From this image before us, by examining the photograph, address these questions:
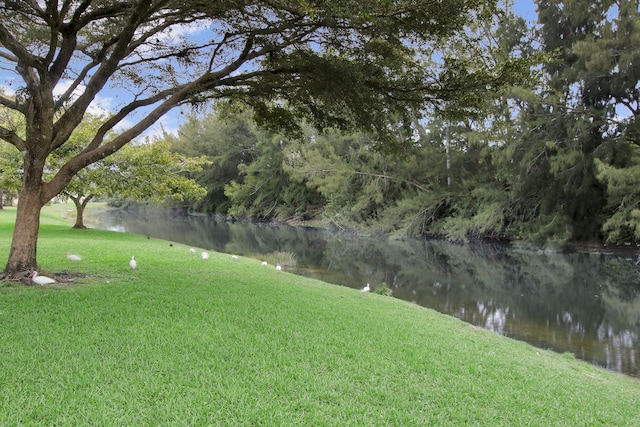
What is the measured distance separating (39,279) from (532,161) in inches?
892

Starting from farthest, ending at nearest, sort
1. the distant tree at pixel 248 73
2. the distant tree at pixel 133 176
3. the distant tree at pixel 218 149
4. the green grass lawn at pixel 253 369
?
the distant tree at pixel 218 149 < the distant tree at pixel 133 176 < the distant tree at pixel 248 73 < the green grass lawn at pixel 253 369

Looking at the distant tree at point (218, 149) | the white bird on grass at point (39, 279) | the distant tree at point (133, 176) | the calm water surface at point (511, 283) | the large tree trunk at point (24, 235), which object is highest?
the distant tree at point (218, 149)

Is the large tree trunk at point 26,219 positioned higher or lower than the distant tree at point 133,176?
lower

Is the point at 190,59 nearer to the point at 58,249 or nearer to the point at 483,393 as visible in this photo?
the point at 58,249

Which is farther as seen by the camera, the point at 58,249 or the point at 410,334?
the point at 58,249

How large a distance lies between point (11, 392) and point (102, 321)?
1.59 meters

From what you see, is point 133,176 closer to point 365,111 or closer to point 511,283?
point 365,111

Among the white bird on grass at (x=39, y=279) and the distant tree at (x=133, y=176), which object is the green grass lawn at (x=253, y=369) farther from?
the distant tree at (x=133, y=176)

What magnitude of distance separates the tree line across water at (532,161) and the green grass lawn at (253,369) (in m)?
4.43

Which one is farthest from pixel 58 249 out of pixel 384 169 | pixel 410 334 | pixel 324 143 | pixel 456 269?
pixel 324 143

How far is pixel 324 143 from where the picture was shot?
1489 inches

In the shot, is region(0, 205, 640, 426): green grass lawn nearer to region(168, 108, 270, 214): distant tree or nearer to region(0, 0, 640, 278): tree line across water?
region(0, 0, 640, 278): tree line across water

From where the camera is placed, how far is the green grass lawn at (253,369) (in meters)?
3.14

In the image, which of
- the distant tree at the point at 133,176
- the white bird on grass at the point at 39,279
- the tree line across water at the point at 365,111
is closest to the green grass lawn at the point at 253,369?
the white bird on grass at the point at 39,279
